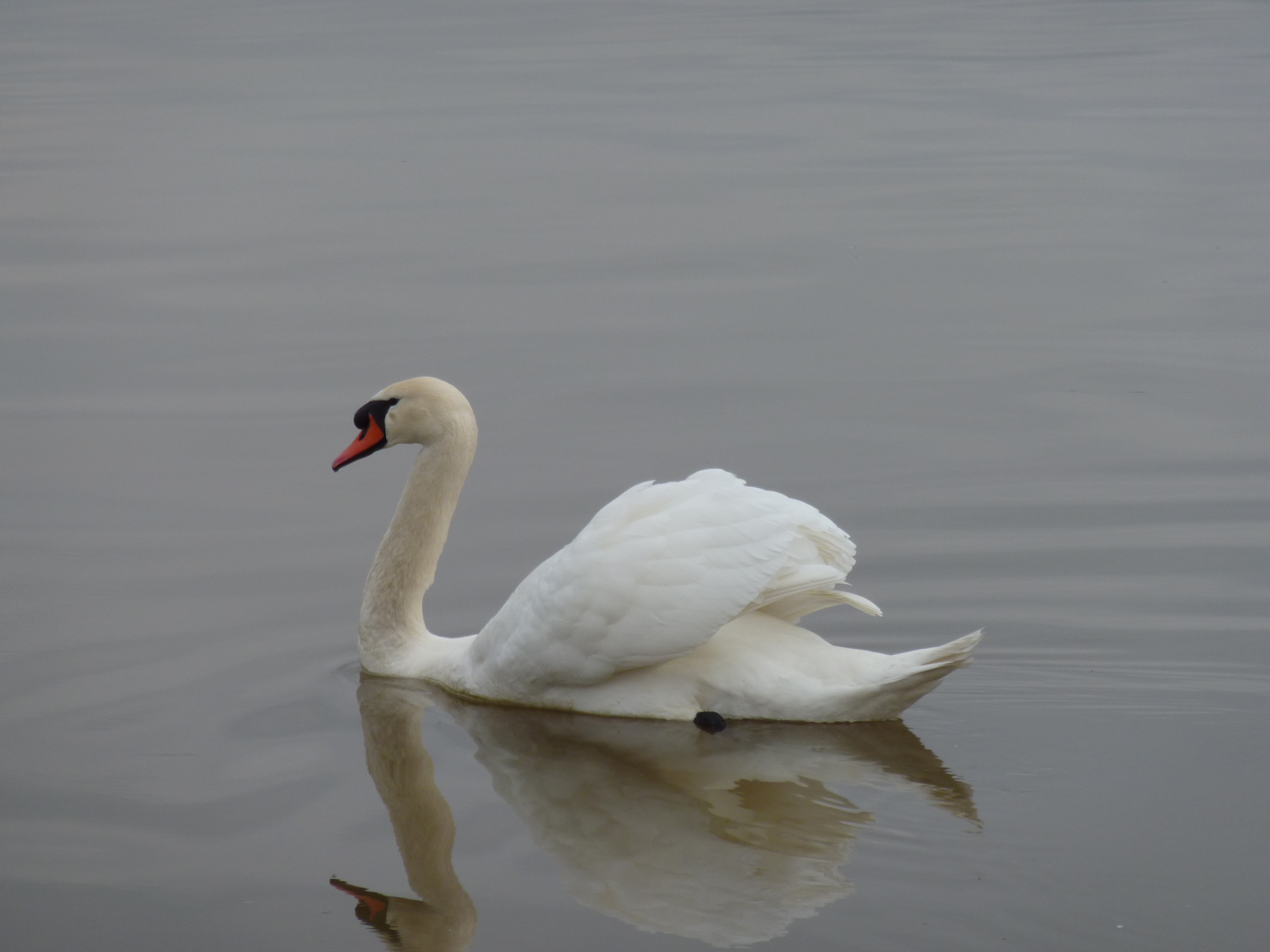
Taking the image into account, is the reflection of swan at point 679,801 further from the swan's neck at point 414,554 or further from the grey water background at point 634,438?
the swan's neck at point 414,554

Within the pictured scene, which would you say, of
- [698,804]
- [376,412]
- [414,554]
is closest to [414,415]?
[376,412]

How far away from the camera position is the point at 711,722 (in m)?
6.00

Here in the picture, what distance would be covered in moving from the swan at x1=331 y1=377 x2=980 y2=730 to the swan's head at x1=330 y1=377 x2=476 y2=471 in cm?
97

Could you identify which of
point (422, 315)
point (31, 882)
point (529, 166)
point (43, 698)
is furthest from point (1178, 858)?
point (529, 166)

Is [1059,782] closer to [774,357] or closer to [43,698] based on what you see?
[43,698]

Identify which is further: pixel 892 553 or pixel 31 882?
pixel 892 553

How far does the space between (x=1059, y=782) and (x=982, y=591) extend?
1668 mm

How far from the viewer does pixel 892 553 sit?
24.1 ft

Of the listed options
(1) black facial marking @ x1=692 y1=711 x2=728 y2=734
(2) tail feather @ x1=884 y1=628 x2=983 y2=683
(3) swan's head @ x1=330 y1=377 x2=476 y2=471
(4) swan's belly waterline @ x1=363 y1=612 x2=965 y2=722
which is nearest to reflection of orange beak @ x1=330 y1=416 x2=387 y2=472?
(3) swan's head @ x1=330 y1=377 x2=476 y2=471

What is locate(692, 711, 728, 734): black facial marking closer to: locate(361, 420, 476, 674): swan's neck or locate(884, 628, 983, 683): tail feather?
locate(884, 628, 983, 683): tail feather

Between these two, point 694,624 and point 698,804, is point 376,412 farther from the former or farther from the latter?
point 698,804

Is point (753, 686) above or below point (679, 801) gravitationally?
above

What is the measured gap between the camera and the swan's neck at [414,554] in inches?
265

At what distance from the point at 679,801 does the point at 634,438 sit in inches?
139
